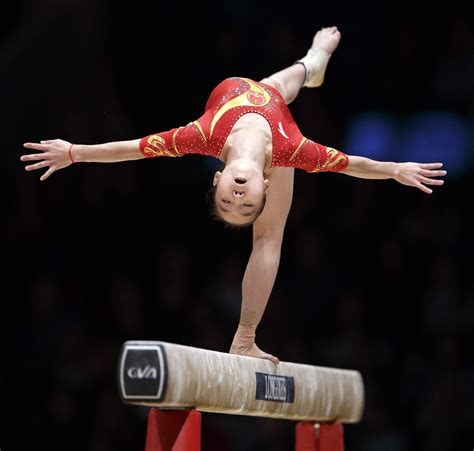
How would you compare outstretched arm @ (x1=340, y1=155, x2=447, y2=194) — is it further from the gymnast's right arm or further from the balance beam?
the balance beam

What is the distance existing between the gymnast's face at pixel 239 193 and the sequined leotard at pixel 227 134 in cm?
27

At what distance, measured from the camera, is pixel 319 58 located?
5.86 metres

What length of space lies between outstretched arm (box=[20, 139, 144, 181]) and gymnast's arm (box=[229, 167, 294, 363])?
76 centimetres

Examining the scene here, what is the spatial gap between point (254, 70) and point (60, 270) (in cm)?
236

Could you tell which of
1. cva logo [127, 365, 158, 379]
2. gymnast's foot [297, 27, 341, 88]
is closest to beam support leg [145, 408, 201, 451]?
cva logo [127, 365, 158, 379]

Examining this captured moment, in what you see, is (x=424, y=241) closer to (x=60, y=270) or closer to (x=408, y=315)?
(x=408, y=315)

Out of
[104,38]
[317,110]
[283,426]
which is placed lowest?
[283,426]

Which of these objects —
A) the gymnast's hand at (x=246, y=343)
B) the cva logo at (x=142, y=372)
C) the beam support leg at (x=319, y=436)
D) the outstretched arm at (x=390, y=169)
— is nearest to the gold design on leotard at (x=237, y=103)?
the outstretched arm at (x=390, y=169)

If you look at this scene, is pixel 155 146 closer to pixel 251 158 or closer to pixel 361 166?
pixel 251 158

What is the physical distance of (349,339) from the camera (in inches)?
314

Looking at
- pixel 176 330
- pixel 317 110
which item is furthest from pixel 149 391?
pixel 317 110

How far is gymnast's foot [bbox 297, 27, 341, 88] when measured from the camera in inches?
227

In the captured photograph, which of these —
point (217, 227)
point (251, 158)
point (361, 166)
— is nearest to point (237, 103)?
point (251, 158)

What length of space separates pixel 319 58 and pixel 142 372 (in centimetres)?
257
